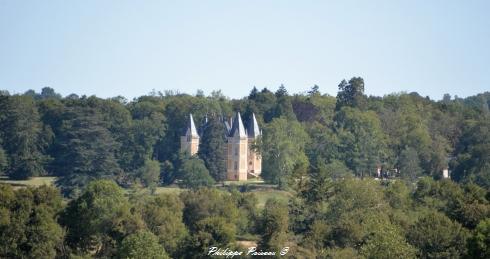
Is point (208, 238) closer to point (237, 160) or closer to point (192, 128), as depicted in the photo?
point (237, 160)

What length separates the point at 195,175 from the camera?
90125 millimetres

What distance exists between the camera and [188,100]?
110 m

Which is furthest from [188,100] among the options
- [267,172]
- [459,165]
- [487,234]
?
[487,234]

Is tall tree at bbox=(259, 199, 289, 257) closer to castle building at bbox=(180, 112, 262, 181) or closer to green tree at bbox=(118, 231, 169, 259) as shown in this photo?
green tree at bbox=(118, 231, 169, 259)

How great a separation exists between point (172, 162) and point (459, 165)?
21.8m

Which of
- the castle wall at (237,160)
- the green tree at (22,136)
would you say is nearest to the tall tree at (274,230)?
the green tree at (22,136)

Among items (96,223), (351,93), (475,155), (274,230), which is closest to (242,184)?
(475,155)

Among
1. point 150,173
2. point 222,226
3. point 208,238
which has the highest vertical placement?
point 150,173

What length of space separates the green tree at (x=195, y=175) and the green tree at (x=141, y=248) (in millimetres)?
35824

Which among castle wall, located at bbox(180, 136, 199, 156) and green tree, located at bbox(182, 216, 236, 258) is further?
castle wall, located at bbox(180, 136, 199, 156)

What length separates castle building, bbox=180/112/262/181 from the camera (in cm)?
9794

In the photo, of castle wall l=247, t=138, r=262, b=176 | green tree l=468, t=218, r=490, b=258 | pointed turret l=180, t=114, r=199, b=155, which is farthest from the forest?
castle wall l=247, t=138, r=262, b=176

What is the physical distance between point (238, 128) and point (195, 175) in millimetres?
10643

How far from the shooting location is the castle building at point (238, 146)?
97.9 metres
